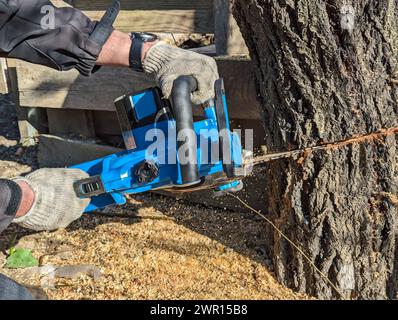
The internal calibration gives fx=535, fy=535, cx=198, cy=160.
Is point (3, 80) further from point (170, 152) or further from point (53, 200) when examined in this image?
point (170, 152)

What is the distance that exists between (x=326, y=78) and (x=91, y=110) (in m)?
1.86

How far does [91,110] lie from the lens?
3.46 m

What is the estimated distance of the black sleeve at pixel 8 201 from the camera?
2057mm

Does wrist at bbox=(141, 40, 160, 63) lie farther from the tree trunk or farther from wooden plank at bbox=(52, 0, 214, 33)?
wooden plank at bbox=(52, 0, 214, 33)

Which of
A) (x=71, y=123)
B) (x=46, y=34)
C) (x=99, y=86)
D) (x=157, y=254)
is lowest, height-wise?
(x=157, y=254)

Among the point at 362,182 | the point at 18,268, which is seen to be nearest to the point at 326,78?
the point at 362,182

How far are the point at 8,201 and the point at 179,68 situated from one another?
842 mm

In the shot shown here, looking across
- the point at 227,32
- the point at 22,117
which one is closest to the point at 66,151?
the point at 22,117

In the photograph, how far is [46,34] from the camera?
2.14 meters

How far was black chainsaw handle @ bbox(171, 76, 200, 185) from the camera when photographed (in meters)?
1.84

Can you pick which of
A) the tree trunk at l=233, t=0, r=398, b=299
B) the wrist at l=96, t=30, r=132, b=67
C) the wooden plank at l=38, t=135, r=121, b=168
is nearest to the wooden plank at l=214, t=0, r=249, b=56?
the tree trunk at l=233, t=0, r=398, b=299

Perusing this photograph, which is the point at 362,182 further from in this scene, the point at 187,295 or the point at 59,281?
the point at 59,281

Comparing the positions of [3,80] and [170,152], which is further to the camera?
[3,80]

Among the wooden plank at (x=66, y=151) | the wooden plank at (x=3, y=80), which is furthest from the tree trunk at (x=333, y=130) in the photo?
the wooden plank at (x=3, y=80)
